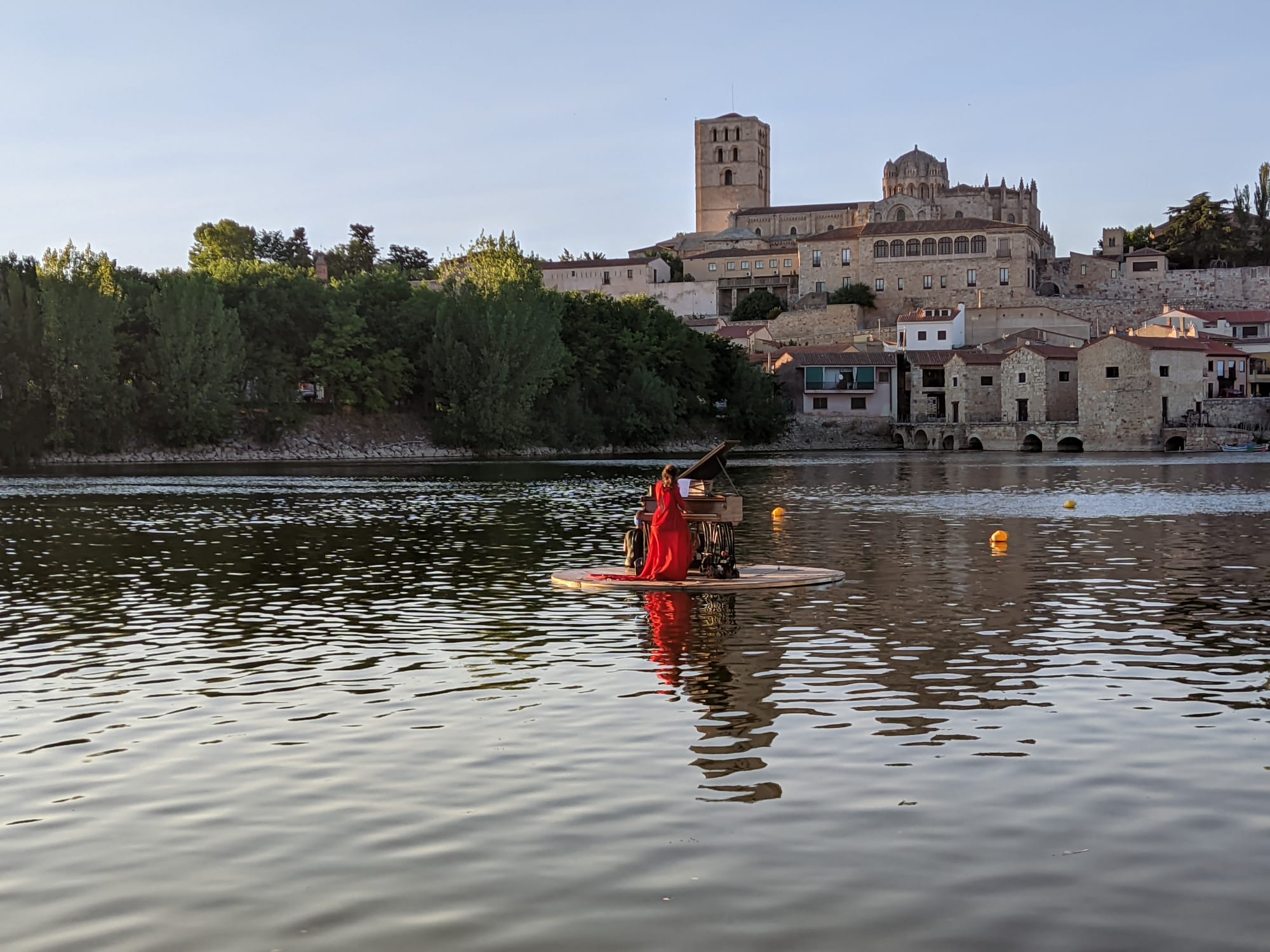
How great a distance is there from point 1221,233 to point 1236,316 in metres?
31.2

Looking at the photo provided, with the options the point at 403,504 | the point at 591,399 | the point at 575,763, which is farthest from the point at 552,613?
the point at 591,399

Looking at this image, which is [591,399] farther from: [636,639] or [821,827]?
[821,827]

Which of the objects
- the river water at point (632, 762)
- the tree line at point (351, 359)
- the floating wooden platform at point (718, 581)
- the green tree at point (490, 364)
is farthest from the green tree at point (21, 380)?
the floating wooden platform at point (718, 581)

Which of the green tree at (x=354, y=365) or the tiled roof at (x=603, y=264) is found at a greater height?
the tiled roof at (x=603, y=264)

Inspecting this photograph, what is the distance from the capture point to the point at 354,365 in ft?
266

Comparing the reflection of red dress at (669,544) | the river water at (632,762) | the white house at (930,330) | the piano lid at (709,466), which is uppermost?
the white house at (930,330)

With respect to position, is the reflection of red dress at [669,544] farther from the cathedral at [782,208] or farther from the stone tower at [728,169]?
the stone tower at [728,169]

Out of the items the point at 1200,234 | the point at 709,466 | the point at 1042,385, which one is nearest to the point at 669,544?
the point at 709,466

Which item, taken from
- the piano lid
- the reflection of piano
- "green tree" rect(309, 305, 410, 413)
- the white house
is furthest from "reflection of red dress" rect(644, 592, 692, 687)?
the white house

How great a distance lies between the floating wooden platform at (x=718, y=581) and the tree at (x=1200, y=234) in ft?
427

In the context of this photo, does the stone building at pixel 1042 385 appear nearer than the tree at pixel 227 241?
Yes

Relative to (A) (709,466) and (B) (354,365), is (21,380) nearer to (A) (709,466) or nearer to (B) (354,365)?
(B) (354,365)

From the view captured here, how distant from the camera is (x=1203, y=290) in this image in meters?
129

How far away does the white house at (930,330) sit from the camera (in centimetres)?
11488
